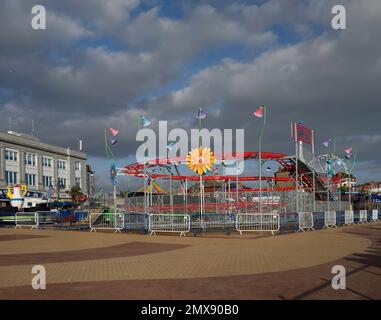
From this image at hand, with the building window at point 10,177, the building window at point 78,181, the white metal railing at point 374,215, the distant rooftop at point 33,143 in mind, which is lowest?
the white metal railing at point 374,215

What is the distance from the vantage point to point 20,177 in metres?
61.8

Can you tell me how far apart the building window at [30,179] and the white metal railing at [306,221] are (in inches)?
1839

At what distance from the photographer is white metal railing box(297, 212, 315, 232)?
25681mm

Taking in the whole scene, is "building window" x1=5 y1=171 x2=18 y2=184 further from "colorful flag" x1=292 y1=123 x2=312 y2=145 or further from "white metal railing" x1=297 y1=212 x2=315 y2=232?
"white metal railing" x1=297 y1=212 x2=315 y2=232

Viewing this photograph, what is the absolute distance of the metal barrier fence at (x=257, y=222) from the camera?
24119mm

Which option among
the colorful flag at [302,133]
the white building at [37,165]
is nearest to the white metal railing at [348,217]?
the colorful flag at [302,133]

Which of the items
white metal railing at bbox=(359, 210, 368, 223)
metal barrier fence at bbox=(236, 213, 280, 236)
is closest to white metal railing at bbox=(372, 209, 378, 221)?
white metal railing at bbox=(359, 210, 368, 223)

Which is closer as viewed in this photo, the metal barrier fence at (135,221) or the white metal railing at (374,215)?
the metal barrier fence at (135,221)

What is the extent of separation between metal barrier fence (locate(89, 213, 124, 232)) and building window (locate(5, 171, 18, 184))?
34184 millimetres

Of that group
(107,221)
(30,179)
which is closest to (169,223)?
(107,221)

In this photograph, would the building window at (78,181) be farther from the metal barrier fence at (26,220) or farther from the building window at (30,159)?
the metal barrier fence at (26,220)
